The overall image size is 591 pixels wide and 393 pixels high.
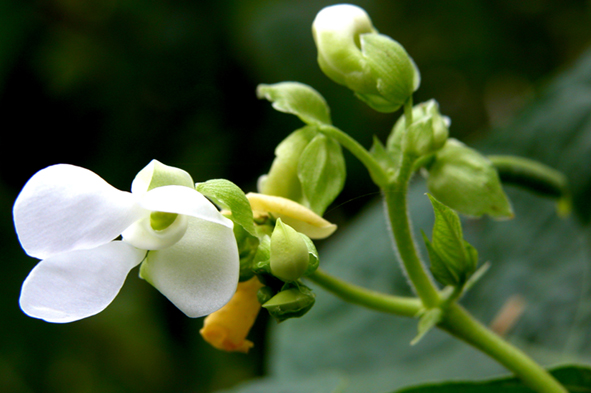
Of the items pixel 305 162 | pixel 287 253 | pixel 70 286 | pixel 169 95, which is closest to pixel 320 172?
pixel 305 162

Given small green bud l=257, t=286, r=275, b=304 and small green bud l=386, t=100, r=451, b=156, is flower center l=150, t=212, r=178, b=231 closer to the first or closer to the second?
small green bud l=257, t=286, r=275, b=304

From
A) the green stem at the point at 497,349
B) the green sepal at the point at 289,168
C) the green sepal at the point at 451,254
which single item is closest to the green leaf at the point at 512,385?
the green stem at the point at 497,349

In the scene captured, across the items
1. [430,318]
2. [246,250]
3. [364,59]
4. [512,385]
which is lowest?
[512,385]

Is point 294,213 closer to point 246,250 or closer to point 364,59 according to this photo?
point 246,250

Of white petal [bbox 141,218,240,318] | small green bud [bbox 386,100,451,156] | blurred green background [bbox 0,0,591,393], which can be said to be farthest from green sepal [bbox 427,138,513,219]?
blurred green background [bbox 0,0,591,393]

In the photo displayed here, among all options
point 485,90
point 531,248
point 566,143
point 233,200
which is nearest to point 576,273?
point 531,248

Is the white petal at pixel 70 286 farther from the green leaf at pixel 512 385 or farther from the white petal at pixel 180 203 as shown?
the green leaf at pixel 512 385

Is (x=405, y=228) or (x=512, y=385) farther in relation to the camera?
(x=512, y=385)
